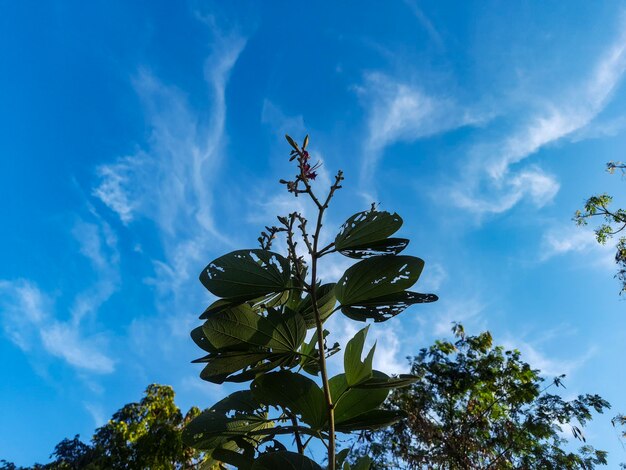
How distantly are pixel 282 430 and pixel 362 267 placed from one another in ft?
1.08

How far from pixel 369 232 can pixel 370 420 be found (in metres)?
0.36

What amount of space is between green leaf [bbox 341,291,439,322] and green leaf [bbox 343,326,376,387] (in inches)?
3.0

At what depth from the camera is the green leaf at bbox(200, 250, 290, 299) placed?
31.1 inches

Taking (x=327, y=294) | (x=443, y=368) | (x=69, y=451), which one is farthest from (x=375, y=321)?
(x=69, y=451)

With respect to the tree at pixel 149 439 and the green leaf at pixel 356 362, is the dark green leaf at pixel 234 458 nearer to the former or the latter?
the green leaf at pixel 356 362

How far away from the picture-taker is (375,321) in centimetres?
89

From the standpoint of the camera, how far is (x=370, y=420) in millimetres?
789

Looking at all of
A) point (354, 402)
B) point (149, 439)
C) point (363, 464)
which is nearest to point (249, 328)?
point (354, 402)

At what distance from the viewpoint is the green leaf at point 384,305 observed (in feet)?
2.71

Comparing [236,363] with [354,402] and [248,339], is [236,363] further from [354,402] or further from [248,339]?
[354,402]

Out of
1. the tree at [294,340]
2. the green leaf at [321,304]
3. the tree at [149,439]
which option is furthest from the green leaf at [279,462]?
the tree at [149,439]

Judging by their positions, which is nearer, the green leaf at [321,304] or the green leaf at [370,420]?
the green leaf at [370,420]

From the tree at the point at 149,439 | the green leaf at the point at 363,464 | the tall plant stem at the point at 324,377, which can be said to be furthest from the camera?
the tree at the point at 149,439

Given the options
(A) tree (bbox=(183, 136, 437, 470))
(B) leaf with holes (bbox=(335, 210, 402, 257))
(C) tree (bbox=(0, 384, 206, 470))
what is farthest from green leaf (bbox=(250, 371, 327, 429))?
(C) tree (bbox=(0, 384, 206, 470))
